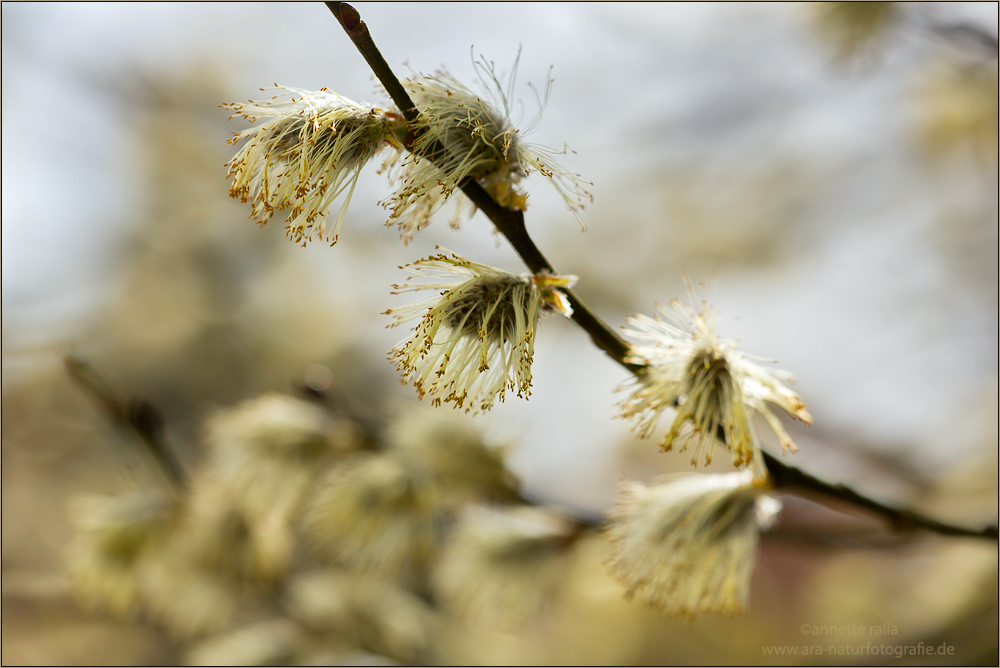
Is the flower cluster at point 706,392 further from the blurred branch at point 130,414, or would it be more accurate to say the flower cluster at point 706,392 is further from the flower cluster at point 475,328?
the blurred branch at point 130,414

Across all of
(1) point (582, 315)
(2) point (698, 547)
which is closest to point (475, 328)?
(1) point (582, 315)

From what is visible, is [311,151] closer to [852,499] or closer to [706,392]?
[706,392]

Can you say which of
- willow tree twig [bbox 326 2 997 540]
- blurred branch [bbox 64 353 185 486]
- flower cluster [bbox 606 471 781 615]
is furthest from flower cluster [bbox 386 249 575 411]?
blurred branch [bbox 64 353 185 486]

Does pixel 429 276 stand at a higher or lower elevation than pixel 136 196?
lower

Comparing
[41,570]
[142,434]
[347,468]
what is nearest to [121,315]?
[41,570]

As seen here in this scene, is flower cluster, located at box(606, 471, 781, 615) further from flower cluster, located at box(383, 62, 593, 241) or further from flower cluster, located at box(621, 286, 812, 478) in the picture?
flower cluster, located at box(383, 62, 593, 241)

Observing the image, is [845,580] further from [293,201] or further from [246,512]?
[293,201]
